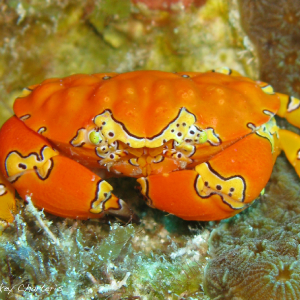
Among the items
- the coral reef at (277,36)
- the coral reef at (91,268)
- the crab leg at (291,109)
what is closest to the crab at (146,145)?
the coral reef at (91,268)

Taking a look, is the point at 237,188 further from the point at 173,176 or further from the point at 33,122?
the point at 33,122

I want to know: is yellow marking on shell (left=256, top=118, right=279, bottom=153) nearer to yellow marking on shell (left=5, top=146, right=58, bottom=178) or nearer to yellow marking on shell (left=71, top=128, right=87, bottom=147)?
yellow marking on shell (left=71, top=128, right=87, bottom=147)

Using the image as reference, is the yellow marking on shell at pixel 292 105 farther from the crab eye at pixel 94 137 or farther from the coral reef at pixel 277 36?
the crab eye at pixel 94 137

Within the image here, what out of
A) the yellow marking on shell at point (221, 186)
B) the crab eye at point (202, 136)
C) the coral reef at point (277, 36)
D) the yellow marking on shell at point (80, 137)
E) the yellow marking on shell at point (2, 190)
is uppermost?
the coral reef at point (277, 36)

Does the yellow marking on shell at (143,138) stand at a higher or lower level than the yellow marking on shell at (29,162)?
higher

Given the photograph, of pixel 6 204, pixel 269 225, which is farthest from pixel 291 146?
pixel 6 204

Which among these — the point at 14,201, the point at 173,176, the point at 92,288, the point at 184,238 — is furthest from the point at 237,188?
the point at 14,201

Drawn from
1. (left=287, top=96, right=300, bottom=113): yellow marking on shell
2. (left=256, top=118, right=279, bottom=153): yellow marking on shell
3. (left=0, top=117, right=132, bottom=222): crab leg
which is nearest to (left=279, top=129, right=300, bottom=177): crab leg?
(left=256, top=118, right=279, bottom=153): yellow marking on shell

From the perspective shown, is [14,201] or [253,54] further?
[253,54]
